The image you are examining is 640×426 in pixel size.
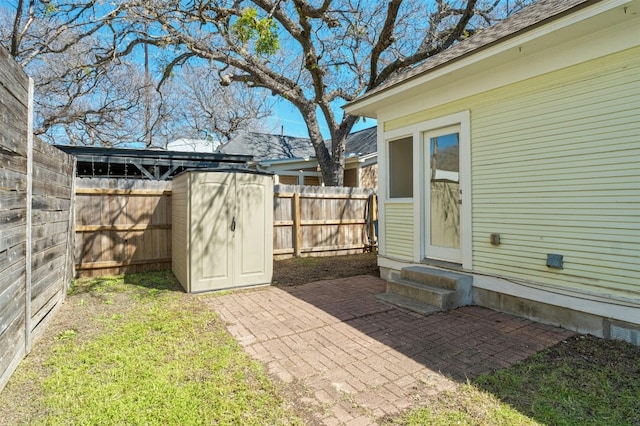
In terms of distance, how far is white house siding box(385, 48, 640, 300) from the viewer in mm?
3176

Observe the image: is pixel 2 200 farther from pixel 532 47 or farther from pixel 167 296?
pixel 532 47

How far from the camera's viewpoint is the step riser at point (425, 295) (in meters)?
4.22

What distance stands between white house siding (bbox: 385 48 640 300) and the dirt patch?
275cm

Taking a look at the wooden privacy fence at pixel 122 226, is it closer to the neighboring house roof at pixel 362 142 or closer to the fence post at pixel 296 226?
the fence post at pixel 296 226

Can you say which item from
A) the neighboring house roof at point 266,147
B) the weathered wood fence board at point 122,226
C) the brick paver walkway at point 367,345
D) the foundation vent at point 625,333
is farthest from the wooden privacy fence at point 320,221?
the neighboring house roof at point 266,147

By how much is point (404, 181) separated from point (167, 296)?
427 cm

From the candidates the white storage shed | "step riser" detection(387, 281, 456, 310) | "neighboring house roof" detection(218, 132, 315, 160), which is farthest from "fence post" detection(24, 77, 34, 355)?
"neighboring house roof" detection(218, 132, 315, 160)

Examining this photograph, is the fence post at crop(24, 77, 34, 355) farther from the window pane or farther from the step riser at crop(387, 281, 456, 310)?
the window pane

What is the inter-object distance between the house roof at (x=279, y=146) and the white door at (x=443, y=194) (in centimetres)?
944

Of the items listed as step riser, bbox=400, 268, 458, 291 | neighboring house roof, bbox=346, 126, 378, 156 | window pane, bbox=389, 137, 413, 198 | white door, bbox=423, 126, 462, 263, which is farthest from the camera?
neighboring house roof, bbox=346, 126, 378, 156

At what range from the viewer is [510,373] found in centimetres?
268

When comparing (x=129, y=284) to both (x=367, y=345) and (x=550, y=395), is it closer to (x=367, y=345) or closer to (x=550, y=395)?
(x=367, y=345)

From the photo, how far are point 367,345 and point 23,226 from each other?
318cm

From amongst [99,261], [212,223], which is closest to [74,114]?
[99,261]
